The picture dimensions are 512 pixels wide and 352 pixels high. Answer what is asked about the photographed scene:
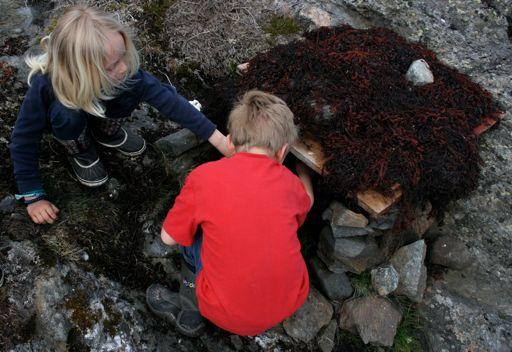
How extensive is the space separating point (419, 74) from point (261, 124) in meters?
1.56

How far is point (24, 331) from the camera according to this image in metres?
2.74

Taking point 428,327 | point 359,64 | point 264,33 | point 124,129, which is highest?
point 359,64

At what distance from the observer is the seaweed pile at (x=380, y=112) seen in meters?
2.96

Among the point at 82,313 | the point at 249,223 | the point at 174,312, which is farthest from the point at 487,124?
the point at 82,313

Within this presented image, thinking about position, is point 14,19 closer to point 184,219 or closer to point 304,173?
point 184,219

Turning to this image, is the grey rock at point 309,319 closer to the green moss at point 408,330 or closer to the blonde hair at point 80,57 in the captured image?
the green moss at point 408,330

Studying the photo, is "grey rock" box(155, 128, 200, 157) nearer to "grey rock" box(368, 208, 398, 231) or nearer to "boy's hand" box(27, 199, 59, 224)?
"boy's hand" box(27, 199, 59, 224)

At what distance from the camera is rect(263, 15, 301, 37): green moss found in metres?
4.59

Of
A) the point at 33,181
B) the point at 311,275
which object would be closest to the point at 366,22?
the point at 311,275

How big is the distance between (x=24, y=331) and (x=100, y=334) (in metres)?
0.45

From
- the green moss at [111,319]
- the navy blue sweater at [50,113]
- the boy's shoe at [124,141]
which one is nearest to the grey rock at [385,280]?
the navy blue sweater at [50,113]

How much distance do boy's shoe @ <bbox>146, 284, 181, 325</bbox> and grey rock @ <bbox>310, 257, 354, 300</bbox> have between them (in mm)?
1150

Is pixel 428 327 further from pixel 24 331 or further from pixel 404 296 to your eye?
pixel 24 331

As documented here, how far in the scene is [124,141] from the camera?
143 inches
